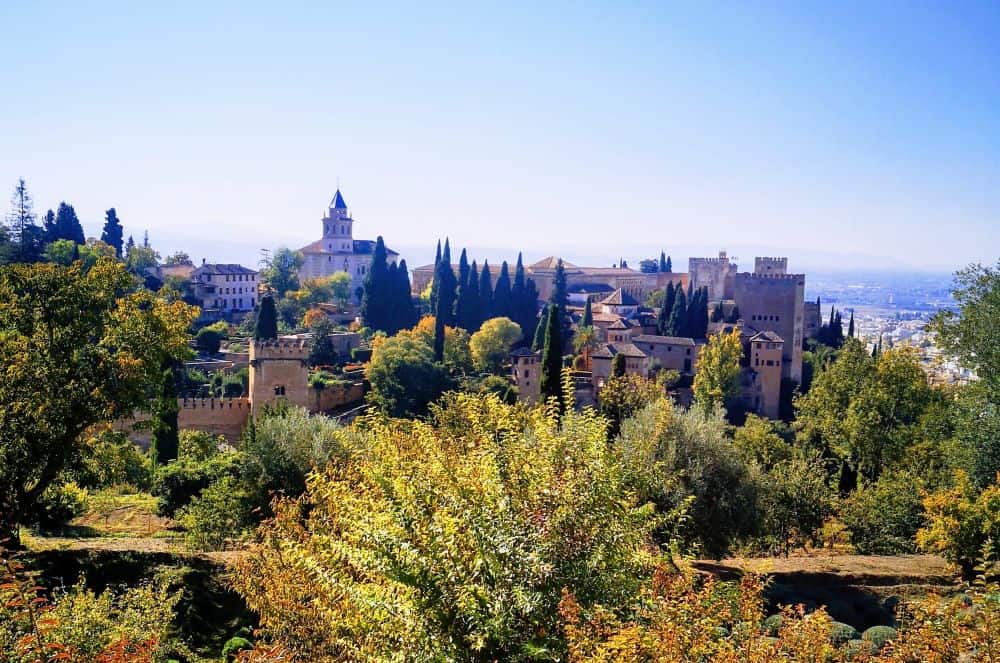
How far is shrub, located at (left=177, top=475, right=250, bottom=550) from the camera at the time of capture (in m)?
17.1

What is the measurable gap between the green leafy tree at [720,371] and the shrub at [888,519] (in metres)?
22.6

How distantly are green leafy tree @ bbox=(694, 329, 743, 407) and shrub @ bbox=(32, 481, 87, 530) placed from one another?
3386 centimetres

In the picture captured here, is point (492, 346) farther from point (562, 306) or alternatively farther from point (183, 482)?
point (183, 482)

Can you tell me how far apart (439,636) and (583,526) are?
1.85 meters

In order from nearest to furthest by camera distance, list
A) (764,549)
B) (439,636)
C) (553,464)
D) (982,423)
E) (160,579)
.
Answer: (439,636)
(553,464)
(160,579)
(982,423)
(764,549)

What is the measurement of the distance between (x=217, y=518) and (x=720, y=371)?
Answer: 35635 mm

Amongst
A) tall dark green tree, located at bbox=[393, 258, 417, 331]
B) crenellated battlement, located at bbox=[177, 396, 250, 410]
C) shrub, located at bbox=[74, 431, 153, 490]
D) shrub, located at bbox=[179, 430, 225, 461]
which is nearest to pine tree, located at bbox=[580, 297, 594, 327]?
tall dark green tree, located at bbox=[393, 258, 417, 331]

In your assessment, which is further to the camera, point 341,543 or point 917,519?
point 917,519

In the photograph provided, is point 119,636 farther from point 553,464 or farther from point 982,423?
point 982,423

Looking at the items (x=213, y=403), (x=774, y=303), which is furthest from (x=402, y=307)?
(x=774, y=303)

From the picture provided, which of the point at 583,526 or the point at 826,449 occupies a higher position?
the point at 583,526

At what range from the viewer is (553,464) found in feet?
30.6

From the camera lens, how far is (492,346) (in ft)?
169

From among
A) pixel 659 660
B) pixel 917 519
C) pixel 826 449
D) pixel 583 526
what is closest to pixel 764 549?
pixel 917 519
